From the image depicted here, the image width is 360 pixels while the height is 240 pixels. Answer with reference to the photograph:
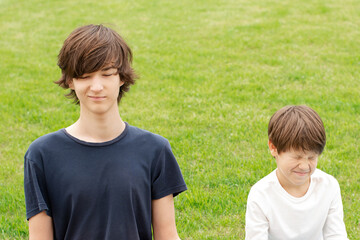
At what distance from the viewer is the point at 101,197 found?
295 cm

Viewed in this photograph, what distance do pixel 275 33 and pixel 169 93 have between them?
4.28 metres

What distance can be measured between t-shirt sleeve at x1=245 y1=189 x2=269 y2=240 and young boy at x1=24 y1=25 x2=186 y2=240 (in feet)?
2.31

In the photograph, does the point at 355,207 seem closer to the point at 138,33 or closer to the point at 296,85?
the point at 296,85

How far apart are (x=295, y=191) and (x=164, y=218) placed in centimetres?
95

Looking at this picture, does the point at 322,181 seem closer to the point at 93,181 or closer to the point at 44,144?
the point at 93,181

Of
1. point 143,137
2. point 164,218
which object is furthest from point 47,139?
point 164,218

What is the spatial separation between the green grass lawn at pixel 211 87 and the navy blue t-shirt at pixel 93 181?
5.83ft

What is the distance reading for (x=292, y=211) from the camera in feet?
11.2

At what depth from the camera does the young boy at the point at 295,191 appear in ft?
10.8

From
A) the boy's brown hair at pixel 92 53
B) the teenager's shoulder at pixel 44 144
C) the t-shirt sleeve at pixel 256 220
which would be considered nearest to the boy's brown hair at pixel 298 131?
the t-shirt sleeve at pixel 256 220

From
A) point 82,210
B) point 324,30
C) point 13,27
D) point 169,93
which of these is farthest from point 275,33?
point 82,210

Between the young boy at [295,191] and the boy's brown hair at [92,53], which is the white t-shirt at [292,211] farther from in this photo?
the boy's brown hair at [92,53]

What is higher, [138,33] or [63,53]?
[63,53]

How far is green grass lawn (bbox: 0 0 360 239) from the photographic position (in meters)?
5.34
